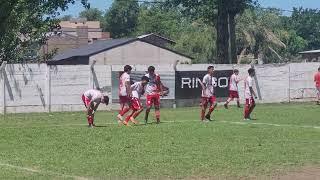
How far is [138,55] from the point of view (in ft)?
185

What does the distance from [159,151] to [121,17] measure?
12252cm

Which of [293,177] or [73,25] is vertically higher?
[73,25]

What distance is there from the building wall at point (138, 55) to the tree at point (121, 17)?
76.4m

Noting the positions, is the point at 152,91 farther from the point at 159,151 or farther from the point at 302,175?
the point at 302,175

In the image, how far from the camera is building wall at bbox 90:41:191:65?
54.6 metres

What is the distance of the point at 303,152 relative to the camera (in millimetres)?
13961

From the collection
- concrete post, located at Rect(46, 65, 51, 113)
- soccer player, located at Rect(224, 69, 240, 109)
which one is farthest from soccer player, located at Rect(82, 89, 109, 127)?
soccer player, located at Rect(224, 69, 240, 109)

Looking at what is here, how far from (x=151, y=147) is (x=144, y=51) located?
42.3m

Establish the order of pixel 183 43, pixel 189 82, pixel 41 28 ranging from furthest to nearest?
pixel 183 43 → pixel 41 28 → pixel 189 82

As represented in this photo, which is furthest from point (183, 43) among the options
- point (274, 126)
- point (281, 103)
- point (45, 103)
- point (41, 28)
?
point (274, 126)

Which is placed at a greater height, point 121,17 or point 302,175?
point 121,17

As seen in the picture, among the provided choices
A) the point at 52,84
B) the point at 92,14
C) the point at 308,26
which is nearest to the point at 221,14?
the point at 52,84

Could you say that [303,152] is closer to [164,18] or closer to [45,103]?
[45,103]

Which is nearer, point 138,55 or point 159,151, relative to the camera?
point 159,151
